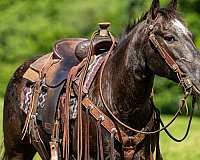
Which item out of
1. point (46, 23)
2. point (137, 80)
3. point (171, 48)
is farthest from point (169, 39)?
point (46, 23)

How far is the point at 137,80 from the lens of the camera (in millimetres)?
5551

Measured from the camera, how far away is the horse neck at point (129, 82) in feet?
18.2

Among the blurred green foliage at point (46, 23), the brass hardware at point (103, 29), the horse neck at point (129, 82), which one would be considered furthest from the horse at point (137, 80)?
the blurred green foliage at point (46, 23)

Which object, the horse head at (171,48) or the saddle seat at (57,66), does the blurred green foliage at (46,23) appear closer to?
the saddle seat at (57,66)

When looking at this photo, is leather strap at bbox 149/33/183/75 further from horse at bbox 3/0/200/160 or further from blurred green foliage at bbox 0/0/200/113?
blurred green foliage at bbox 0/0/200/113

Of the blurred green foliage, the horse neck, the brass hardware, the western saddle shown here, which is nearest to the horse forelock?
the horse neck

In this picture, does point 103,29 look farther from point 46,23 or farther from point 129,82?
point 46,23

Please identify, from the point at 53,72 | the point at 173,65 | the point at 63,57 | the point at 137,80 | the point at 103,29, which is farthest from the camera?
the point at 63,57

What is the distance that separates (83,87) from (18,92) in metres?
1.53

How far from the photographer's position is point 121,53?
577 centimetres

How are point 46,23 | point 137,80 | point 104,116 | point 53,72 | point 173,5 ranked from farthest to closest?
point 46,23 < point 53,72 < point 104,116 < point 137,80 < point 173,5

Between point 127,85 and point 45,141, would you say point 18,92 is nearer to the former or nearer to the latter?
point 45,141

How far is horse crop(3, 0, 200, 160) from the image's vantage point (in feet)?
17.1

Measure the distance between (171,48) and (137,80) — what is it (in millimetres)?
474
